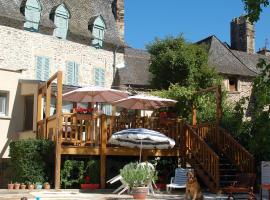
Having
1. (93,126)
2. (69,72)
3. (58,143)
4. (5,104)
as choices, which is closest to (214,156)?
(93,126)

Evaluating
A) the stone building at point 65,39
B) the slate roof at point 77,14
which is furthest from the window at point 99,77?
the slate roof at point 77,14

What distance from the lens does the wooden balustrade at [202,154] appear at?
55.7 feet

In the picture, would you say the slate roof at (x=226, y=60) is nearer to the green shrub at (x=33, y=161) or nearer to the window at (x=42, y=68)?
the window at (x=42, y=68)

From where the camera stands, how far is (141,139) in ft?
54.1

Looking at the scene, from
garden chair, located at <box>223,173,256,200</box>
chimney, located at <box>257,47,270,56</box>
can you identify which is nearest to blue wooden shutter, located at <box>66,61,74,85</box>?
garden chair, located at <box>223,173,256,200</box>

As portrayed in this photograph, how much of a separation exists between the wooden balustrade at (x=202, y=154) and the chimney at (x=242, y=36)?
2854cm

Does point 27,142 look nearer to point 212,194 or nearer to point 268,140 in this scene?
point 212,194

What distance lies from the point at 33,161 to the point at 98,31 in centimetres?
1759

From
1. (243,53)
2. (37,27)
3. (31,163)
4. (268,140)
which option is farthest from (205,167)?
(243,53)

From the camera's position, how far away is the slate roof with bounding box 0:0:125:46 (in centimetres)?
2895

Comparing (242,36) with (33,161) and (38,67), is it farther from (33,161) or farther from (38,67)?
(33,161)

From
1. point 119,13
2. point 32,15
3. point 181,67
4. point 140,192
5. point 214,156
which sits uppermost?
point 119,13

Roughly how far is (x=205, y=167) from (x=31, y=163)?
584 cm

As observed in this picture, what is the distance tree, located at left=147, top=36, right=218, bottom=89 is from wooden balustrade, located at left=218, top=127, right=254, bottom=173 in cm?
1303
